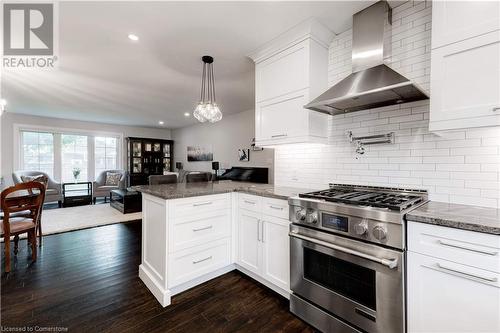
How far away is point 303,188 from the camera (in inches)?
98.3

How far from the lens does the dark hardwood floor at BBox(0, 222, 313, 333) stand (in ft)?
5.54

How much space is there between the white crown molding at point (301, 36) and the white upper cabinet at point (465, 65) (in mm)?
872

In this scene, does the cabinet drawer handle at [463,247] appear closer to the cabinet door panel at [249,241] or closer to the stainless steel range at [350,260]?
the stainless steel range at [350,260]

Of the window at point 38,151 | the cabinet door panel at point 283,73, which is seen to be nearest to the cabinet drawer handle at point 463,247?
the cabinet door panel at point 283,73

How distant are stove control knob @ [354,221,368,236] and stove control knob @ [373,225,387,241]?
53 mm

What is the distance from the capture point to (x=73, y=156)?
6883 mm

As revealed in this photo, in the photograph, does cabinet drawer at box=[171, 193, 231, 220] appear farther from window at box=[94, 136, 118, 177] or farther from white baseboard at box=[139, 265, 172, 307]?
window at box=[94, 136, 118, 177]

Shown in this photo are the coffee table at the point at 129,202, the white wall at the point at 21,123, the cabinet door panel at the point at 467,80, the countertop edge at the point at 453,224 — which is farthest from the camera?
the white wall at the point at 21,123

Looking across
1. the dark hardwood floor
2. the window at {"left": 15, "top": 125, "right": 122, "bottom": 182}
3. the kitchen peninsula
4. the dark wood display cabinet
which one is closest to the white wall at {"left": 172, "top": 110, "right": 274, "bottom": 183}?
the dark wood display cabinet

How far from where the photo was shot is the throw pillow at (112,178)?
6864 millimetres

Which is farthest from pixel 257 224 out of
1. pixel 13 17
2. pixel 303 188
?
pixel 13 17

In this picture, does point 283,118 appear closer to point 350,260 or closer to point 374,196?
point 374,196

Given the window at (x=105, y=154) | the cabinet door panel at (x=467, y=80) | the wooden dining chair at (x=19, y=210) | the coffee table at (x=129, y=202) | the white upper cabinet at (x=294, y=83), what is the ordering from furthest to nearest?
the window at (x=105, y=154) → the coffee table at (x=129, y=202) → the wooden dining chair at (x=19, y=210) → the white upper cabinet at (x=294, y=83) → the cabinet door panel at (x=467, y=80)

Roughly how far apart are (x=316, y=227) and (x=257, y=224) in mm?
702
